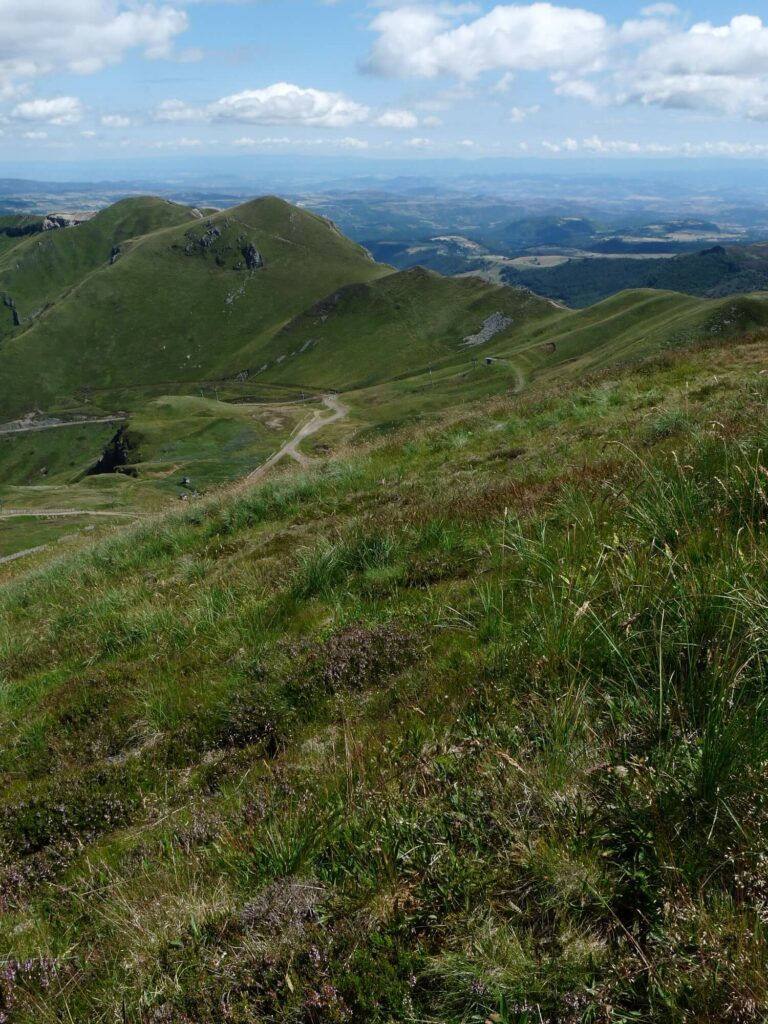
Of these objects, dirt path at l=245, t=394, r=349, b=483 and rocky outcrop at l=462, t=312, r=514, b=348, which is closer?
dirt path at l=245, t=394, r=349, b=483

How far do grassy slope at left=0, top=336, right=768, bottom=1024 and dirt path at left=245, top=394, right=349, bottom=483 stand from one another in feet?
284

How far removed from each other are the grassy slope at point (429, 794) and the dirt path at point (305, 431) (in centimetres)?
8670

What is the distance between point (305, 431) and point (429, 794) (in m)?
129

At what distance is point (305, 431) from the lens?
5108 inches

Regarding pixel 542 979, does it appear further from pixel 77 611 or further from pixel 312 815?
pixel 77 611

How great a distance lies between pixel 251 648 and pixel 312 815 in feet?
10.8

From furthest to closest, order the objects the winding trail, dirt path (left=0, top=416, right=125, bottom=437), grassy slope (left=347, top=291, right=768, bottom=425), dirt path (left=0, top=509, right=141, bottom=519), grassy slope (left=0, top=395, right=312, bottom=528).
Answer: dirt path (left=0, top=416, right=125, bottom=437) → grassy slope (left=0, top=395, right=312, bottom=528) → grassy slope (left=347, top=291, right=768, bottom=425) → dirt path (left=0, top=509, right=141, bottom=519) → the winding trail

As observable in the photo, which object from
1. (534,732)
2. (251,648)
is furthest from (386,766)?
(251,648)

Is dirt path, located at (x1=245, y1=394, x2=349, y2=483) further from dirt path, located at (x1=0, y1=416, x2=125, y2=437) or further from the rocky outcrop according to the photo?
dirt path, located at (x1=0, y1=416, x2=125, y2=437)

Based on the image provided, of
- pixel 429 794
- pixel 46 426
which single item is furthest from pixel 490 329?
pixel 429 794

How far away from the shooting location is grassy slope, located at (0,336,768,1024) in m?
2.46

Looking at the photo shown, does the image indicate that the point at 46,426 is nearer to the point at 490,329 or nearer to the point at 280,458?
the point at 280,458

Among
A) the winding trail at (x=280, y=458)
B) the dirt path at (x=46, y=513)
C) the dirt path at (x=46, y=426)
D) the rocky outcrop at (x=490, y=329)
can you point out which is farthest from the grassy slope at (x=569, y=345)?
the dirt path at (x=46, y=426)

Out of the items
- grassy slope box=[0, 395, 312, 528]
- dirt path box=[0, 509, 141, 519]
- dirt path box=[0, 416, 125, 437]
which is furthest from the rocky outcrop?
dirt path box=[0, 509, 141, 519]
